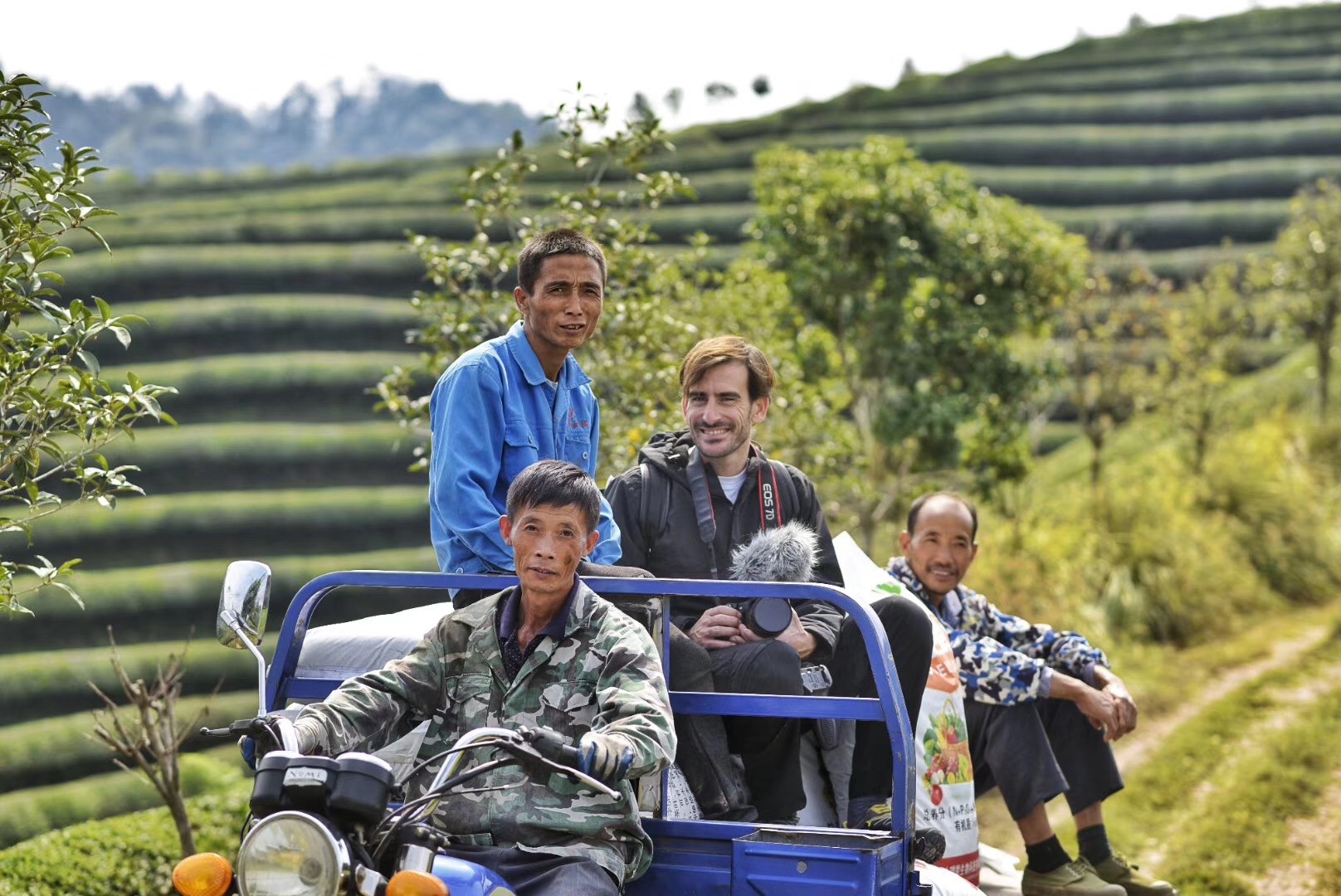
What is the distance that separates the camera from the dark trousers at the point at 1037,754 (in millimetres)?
5070

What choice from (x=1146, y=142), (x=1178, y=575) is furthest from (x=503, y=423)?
(x=1146, y=142)

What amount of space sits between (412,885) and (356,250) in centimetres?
2843

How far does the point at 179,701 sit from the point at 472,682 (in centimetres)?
1831

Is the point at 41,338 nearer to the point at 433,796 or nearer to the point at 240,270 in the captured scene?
the point at 433,796

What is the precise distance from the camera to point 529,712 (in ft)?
10.6

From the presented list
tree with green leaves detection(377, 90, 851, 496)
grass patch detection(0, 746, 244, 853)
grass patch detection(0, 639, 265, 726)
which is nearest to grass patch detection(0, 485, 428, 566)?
grass patch detection(0, 639, 265, 726)

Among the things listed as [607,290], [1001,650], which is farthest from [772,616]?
[607,290]

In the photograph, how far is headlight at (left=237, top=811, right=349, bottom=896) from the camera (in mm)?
2467

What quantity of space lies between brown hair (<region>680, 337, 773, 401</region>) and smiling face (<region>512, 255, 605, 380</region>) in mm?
379

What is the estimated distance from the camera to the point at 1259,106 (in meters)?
38.5

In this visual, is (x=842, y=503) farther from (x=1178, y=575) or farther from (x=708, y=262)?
(x=708, y=262)

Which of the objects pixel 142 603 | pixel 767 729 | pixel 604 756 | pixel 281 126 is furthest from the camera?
pixel 281 126

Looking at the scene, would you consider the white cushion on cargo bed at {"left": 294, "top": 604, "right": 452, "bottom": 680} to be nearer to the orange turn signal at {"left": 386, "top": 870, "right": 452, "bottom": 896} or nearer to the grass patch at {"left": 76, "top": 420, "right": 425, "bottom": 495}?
the orange turn signal at {"left": 386, "top": 870, "right": 452, "bottom": 896}

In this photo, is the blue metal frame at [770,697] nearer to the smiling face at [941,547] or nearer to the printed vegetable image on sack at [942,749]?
the printed vegetable image on sack at [942,749]
